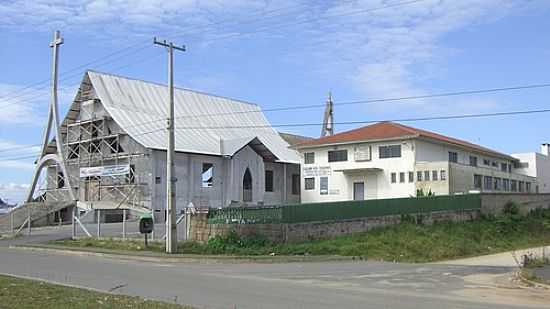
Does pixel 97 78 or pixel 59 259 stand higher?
pixel 97 78

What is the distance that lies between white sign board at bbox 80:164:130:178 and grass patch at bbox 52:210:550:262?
1927 centimetres

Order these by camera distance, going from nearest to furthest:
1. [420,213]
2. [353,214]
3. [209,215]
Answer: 1. [209,215]
2. [353,214]
3. [420,213]

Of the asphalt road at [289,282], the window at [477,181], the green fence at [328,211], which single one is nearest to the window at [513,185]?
the window at [477,181]

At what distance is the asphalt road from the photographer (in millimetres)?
12453

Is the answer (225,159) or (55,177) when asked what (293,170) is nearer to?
(225,159)

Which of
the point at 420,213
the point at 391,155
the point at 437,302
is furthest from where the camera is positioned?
the point at 391,155

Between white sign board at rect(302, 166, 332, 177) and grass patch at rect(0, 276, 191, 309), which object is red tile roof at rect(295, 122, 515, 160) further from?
grass patch at rect(0, 276, 191, 309)

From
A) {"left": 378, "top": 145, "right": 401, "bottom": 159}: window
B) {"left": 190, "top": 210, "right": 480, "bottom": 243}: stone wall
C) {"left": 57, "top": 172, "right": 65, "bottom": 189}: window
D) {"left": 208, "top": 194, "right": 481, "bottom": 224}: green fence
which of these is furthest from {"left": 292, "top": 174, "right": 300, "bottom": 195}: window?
{"left": 190, "top": 210, "right": 480, "bottom": 243}: stone wall

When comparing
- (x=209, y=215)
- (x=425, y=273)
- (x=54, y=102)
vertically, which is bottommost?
(x=425, y=273)

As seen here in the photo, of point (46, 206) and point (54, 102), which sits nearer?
point (46, 206)

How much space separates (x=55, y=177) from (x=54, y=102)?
776cm

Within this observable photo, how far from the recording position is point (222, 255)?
2425 centimetres

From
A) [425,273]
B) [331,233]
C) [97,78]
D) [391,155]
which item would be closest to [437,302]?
[425,273]

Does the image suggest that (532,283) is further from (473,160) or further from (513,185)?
(513,185)
